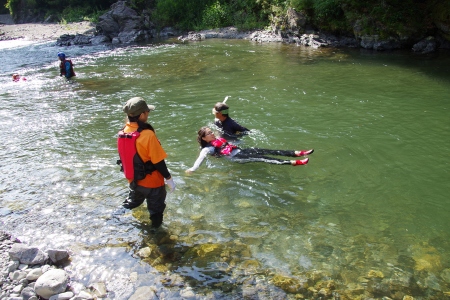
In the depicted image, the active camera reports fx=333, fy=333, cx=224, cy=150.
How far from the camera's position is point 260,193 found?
612cm

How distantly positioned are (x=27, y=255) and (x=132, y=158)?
6.03ft

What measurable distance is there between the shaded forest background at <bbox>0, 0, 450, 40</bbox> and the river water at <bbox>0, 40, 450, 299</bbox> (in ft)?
27.4

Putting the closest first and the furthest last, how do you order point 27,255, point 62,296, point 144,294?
point 62,296
point 144,294
point 27,255

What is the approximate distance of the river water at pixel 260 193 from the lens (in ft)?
14.3

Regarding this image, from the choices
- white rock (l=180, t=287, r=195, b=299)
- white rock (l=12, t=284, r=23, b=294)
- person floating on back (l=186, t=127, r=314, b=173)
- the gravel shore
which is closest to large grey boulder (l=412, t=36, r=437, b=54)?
person floating on back (l=186, t=127, r=314, b=173)

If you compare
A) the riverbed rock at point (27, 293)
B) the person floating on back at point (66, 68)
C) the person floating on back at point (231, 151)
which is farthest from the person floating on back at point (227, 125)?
the person floating on back at point (66, 68)

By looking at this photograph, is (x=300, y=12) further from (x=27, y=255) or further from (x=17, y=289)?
(x=17, y=289)

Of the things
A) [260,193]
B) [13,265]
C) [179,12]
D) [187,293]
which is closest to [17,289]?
[13,265]

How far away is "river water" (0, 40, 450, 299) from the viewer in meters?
4.35

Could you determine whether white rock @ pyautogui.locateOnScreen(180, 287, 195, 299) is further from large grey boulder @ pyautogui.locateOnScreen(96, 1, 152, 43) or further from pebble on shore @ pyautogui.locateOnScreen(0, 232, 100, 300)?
large grey boulder @ pyautogui.locateOnScreen(96, 1, 152, 43)

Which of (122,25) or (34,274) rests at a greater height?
(122,25)

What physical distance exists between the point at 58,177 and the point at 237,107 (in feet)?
18.9

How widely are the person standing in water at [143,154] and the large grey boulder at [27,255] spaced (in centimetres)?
143

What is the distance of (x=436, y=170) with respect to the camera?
6500 millimetres
